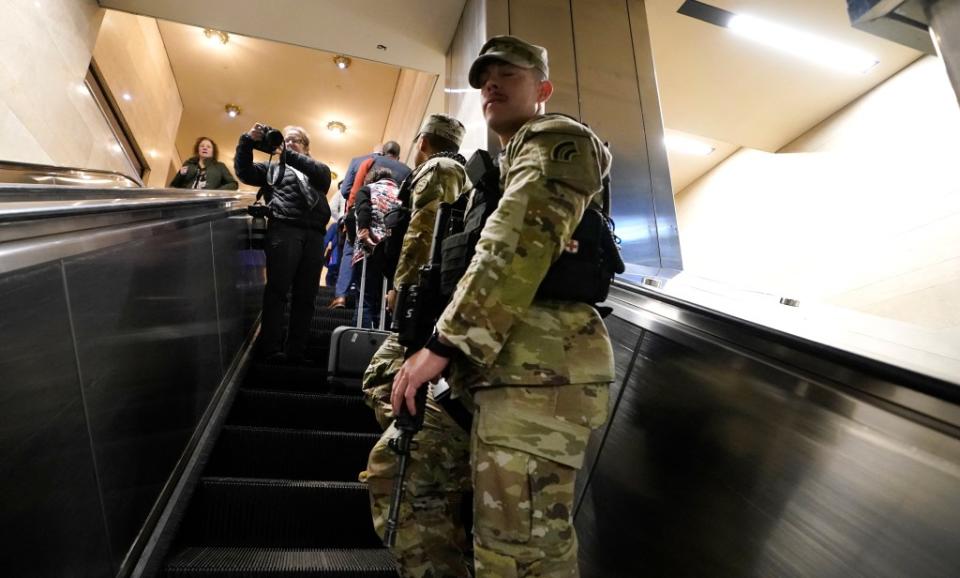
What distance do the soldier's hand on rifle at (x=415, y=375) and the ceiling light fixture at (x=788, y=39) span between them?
4.98 meters

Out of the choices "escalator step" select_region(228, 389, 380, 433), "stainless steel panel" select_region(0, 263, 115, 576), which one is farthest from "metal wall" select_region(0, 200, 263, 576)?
"escalator step" select_region(228, 389, 380, 433)

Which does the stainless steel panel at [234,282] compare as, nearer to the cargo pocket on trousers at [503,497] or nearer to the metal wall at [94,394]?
the metal wall at [94,394]

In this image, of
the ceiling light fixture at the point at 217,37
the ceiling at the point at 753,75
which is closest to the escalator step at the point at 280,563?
the ceiling at the point at 753,75

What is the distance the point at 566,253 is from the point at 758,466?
0.65 metres

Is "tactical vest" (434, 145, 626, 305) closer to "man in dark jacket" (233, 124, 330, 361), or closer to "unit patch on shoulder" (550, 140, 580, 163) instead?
"unit patch on shoulder" (550, 140, 580, 163)

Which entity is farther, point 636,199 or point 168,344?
point 636,199

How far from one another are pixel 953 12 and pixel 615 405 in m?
2.65

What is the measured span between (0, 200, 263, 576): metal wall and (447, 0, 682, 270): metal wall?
2554mm

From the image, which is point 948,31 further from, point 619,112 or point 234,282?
point 234,282

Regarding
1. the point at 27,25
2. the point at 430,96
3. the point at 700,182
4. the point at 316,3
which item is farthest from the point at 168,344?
the point at 700,182

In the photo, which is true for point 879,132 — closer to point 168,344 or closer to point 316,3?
point 316,3

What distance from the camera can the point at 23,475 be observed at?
38.4 inches

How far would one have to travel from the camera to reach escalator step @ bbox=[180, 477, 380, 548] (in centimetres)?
177

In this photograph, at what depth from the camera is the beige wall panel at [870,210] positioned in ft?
14.0
